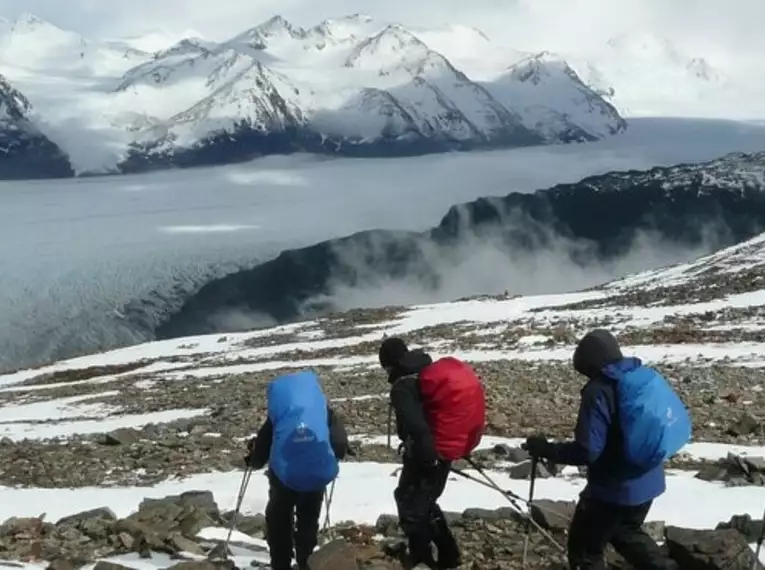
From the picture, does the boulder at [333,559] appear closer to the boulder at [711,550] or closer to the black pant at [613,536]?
the black pant at [613,536]

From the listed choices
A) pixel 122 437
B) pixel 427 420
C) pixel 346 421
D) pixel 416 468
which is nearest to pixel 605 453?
pixel 427 420

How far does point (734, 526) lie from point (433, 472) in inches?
115

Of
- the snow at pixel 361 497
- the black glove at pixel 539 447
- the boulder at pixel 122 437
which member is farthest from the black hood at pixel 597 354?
the boulder at pixel 122 437

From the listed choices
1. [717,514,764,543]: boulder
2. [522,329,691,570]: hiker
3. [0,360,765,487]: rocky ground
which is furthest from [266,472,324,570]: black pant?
[0,360,765,487]: rocky ground

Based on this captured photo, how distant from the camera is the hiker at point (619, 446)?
6.84 meters

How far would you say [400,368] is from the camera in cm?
819

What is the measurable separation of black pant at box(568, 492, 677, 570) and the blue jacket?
4.4 inches

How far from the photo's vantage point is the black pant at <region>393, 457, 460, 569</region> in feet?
27.1

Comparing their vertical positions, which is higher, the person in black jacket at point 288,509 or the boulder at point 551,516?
the person in black jacket at point 288,509

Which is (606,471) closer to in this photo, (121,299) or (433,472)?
(433,472)

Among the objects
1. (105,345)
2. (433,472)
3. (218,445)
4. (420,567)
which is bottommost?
(105,345)

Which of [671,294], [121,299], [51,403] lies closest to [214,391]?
[51,403]

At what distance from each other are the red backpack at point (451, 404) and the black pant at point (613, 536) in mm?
1139

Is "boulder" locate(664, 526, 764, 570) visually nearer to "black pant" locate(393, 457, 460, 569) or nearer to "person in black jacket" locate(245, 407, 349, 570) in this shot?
"black pant" locate(393, 457, 460, 569)
